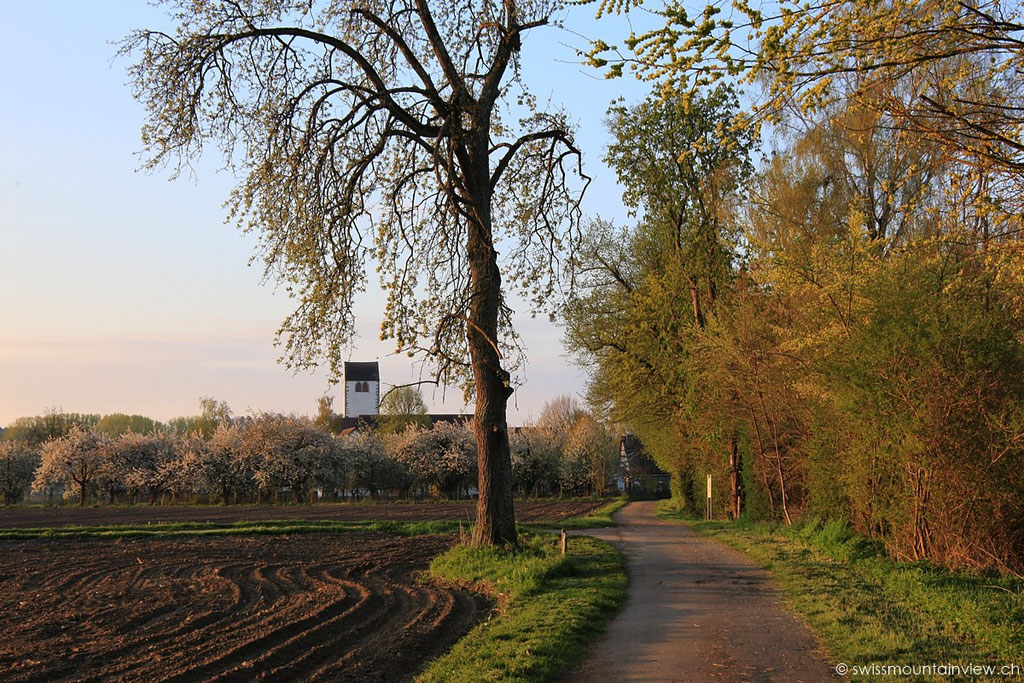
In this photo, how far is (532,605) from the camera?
12.1 metres

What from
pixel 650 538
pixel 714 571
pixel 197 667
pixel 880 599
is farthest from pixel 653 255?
pixel 197 667

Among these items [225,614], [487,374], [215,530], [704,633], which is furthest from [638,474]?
[704,633]

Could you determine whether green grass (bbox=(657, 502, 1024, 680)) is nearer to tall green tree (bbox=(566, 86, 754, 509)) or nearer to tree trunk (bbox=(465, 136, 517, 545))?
tree trunk (bbox=(465, 136, 517, 545))

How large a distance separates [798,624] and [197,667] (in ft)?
22.7

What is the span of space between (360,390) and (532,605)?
122m

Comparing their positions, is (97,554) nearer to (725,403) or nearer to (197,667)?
(197,667)

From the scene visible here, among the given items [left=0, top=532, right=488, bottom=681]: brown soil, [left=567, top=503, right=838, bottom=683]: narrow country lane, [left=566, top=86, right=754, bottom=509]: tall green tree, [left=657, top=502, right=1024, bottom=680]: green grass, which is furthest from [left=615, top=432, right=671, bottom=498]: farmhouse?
[left=567, top=503, right=838, bottom=683]: narrow country lane

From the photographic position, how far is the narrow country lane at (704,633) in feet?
28.2

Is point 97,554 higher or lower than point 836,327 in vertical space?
lower

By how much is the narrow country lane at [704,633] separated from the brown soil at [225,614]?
2217mm

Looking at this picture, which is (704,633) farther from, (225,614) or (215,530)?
(215,530)

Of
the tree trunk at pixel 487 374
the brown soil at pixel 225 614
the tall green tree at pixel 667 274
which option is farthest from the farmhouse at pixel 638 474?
the tree trunk at pixel 487 374

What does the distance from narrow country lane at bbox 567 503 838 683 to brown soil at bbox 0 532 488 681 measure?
222cm

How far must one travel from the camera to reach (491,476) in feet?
56.5
